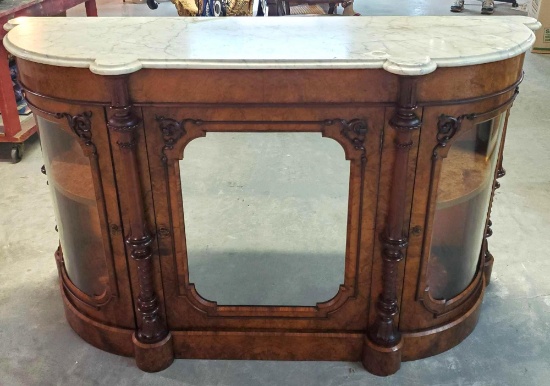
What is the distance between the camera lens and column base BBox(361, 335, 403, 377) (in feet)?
5.63

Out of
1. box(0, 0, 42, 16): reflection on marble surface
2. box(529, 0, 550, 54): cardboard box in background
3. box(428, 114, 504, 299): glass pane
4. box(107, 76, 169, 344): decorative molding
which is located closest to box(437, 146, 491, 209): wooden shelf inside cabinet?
box(428, 114, 504, 299): glass pane

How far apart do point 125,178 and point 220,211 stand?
0.70 meters

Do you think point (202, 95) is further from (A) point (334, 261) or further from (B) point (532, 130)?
(B) point (532, 130)

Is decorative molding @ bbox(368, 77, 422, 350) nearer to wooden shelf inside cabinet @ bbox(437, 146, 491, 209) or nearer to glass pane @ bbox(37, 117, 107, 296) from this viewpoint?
wooden shelf inside cabinet @ bbox(437, 146, 491, 209)

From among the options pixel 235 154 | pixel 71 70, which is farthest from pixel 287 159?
pixel 71 70

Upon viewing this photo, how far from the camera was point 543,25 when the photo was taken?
4.94 m

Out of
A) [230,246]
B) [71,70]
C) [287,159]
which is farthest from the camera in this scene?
[287,159]

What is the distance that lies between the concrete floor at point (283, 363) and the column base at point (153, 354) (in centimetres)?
3

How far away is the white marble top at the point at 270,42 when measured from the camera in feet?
4.54

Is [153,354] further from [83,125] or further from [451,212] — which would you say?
[451,212]

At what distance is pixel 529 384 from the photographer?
1.71 meters

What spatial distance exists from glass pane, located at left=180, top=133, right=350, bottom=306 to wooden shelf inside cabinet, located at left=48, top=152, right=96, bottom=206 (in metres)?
0.28

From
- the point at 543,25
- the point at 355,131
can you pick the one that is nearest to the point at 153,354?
the point at 355,131

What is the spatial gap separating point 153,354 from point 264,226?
67 centimetres
